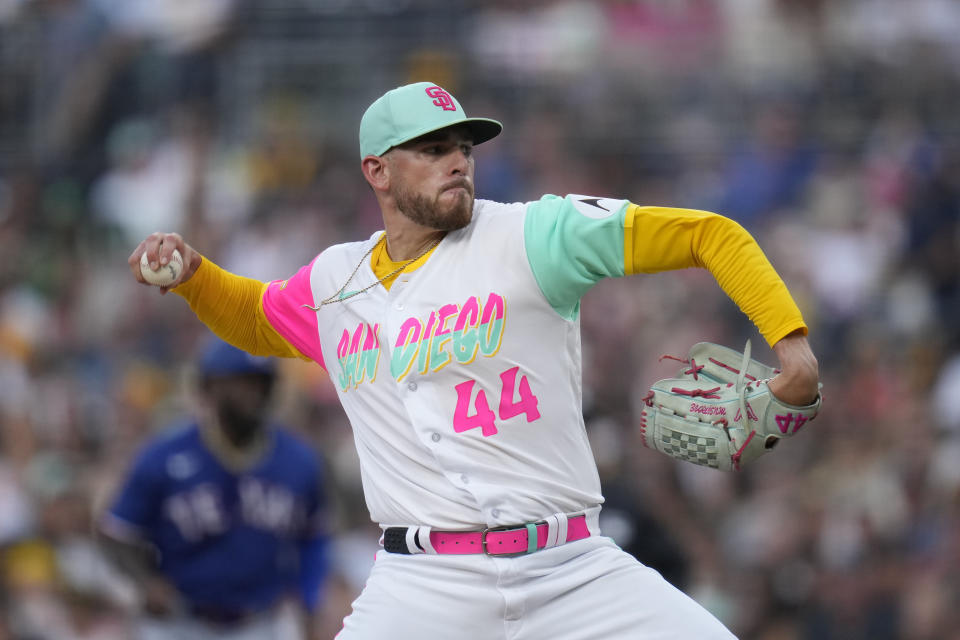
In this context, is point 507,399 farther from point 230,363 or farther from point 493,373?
point 230,363

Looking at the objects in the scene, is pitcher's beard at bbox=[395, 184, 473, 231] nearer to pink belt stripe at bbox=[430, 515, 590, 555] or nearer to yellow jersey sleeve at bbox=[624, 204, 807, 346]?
yellow jersey sleeve at bbox=[624, 204, 807, 346]

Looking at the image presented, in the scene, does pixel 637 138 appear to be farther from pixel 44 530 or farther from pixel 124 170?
pixel 44 530

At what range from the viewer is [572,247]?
14.3 ft

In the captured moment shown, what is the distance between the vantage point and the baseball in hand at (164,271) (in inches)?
185

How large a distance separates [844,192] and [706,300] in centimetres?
160

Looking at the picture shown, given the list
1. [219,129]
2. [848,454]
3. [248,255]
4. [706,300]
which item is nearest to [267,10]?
[219,129]

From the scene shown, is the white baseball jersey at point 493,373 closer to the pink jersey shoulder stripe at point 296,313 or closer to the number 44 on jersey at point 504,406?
the number 44 on jersey at point 504,406

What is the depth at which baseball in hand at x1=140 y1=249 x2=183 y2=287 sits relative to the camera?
15.4 feet

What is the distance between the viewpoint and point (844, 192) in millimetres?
11180

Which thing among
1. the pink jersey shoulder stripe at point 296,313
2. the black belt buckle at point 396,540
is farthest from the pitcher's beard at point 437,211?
the black belt buckle at point 396,540

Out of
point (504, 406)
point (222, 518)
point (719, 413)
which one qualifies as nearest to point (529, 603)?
point (504, 406)

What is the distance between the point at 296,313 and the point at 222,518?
2361mm

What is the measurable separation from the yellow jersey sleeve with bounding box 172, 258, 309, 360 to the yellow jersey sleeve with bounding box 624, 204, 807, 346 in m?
1.51

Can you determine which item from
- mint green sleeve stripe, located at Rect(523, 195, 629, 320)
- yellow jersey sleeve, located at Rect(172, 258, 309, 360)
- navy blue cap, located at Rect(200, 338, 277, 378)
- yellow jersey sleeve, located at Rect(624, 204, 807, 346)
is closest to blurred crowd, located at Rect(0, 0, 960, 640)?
navy blue cap, located at Rect(200, 338, 277, 378)
